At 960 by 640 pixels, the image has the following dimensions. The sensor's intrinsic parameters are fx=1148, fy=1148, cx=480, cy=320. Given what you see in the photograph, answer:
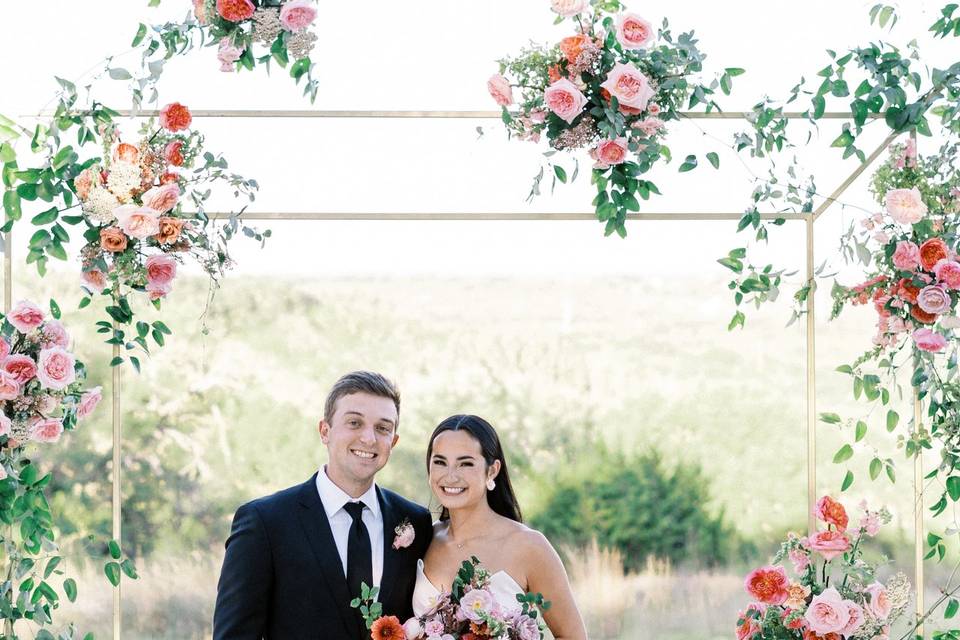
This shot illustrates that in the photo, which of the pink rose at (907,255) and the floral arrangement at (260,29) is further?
the pink rose at (907,255)

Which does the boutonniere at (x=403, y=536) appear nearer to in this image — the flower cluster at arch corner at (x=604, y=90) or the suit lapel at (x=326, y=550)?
the suit lapel at (x=326, y=550)

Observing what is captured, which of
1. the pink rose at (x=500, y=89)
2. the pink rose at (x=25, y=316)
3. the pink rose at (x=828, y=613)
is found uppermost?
the pink rose at (x=500, y=89)

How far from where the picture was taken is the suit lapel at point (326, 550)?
2.90 m

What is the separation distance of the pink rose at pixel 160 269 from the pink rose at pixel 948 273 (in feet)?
7.18

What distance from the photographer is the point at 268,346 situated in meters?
4.14

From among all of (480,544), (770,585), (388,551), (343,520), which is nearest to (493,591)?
(480,544)

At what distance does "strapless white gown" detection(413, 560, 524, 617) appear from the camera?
2.99 metres

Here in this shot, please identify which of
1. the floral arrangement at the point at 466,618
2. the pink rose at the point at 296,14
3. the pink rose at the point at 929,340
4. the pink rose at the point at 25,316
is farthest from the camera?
the pink rose at the point at 929,340

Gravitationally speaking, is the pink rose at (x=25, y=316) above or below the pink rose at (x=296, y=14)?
below

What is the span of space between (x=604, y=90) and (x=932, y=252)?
1.06 m

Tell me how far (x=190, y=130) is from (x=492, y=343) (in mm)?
1479

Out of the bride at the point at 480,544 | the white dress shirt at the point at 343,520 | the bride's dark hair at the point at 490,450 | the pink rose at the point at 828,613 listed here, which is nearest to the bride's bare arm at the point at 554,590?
the bride at the point at 480,544

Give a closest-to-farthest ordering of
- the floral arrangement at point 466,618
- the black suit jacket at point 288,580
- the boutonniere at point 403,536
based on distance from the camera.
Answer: the floral arrangement at point 466,618, the black suit jacket at point 288,580, the boutonniere at point 403,536

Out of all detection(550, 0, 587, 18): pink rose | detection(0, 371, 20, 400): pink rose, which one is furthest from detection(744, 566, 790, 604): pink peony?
detection(0, 371, 20, 400): pink rose
